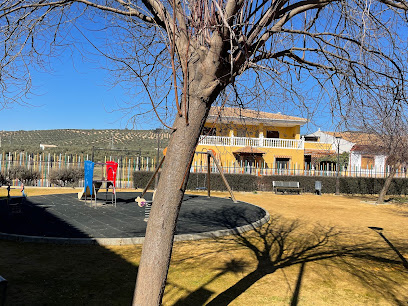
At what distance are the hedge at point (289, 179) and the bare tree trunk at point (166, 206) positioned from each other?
18.8m

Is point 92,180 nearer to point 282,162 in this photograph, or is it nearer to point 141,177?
point 141,177

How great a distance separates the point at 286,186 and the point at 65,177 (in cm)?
1503

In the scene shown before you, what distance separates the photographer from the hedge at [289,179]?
869 inches

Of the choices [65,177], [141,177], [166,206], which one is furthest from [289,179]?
[166,206]

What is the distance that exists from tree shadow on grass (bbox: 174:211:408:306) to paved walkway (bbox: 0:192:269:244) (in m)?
0.72

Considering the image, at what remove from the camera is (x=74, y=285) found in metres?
4.61

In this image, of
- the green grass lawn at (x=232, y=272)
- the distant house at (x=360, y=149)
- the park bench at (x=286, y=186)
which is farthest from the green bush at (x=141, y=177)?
the green grass lawn at (x=232, y=272)

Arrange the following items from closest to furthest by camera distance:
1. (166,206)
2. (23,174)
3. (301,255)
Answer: (166,206)
(301,255)
(23,174)

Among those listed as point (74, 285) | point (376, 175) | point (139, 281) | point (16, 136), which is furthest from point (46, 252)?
point (16, 136)

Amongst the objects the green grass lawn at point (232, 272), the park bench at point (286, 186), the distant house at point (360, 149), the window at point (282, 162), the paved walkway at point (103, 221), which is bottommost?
the green grass lawn at point (232, 272)

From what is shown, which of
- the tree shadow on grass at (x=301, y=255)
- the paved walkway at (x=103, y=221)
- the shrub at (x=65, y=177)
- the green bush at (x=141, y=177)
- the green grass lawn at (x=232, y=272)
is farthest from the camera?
the green bush at (x=141, y=177)

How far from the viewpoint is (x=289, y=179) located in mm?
23312

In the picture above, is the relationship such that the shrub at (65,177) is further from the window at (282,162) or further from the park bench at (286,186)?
the window at (282,162)

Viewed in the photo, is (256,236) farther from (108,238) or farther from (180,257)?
(108,238)
